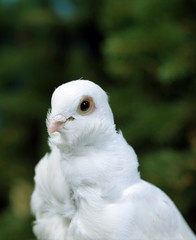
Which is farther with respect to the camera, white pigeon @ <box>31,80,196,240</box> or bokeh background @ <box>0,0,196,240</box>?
bokeh background @ <box>0,0,196,240</box>

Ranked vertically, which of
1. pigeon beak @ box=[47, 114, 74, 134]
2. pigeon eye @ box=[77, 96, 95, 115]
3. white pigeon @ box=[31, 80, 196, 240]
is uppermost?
pigeon eye @ box=[77, 96, 95, 115]

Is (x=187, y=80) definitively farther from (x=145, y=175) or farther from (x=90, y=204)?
(x=90, y=204)

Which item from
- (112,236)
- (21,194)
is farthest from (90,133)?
(21,194)

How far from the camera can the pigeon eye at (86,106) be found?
2.56 ft

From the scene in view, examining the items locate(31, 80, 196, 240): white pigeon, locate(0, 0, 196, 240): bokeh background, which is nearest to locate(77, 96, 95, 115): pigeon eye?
locate(31, 80, 196, 240): white pigeon

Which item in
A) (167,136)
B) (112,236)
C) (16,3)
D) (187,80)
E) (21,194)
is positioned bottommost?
(21,194)

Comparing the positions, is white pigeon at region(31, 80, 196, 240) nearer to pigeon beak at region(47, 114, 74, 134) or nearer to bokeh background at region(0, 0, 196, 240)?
pigeon beak at region(47, 114, 74, 134)

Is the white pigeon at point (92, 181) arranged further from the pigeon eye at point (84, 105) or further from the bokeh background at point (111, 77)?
the bokeh background at point (111, 77)

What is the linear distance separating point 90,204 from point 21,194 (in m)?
1.00

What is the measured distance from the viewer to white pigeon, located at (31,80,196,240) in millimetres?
784

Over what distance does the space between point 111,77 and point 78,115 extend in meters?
1.20

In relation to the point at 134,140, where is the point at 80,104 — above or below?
above

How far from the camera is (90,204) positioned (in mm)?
844

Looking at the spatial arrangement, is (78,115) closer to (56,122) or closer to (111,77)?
(56,122)
